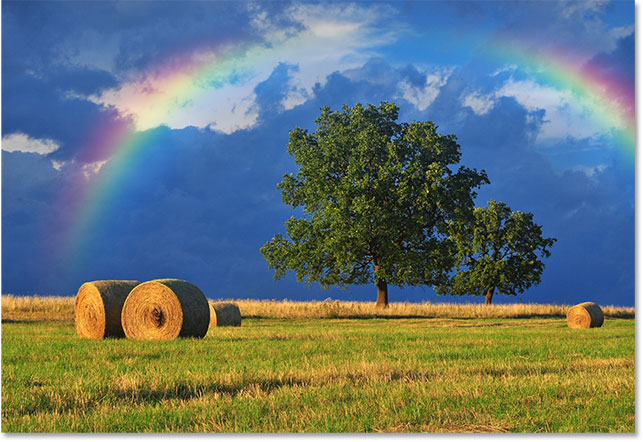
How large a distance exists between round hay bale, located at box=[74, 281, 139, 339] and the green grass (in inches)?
137

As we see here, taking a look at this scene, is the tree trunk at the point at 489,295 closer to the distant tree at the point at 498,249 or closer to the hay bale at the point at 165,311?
the distant tree at the point at 498,249

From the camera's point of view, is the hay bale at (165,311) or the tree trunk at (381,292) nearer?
the hay bale at (165,311)

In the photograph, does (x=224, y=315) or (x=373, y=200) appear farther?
(x=373, y=200)

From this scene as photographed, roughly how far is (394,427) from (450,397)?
153cm

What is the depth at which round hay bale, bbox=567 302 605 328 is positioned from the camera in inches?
1054

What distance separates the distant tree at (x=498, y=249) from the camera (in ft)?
159

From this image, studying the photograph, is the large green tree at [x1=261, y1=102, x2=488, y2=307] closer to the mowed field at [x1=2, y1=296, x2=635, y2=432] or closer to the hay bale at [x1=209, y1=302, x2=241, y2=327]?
the hay bale at [x1=209, y1=302, x2=241, y2=327]

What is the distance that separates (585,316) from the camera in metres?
26.8

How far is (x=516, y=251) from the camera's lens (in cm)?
4975

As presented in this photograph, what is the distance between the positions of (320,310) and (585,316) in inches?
490

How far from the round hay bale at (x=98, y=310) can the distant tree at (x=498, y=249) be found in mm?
34021

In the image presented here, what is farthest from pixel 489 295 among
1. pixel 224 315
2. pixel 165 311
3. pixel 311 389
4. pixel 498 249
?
pixel 311 389

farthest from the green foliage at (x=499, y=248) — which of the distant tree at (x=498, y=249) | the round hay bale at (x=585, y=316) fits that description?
the round hay bale at (x=585, y=316)

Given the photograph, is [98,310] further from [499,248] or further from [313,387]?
[499,248]
